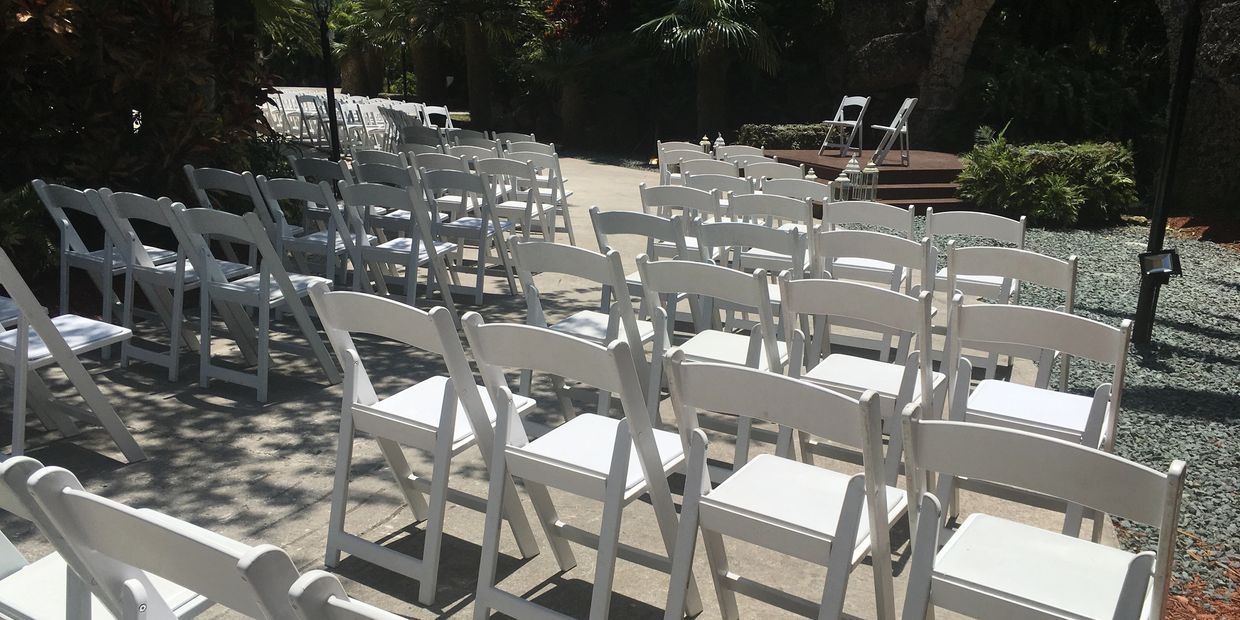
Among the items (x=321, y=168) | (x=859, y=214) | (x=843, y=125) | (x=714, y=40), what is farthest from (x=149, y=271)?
(x=714, y=40)

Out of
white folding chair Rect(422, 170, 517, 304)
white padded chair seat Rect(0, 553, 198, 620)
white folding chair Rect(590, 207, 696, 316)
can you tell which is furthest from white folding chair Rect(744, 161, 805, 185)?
white padded chair seat Rect(0, 553, 198, 620)

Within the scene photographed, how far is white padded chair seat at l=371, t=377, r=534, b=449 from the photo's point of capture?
10.5 ft

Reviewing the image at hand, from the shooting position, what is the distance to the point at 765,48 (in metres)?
17.6

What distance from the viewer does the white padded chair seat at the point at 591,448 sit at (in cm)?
285

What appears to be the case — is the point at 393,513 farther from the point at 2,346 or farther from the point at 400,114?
the point at 400,114

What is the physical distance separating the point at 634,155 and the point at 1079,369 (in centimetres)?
1388

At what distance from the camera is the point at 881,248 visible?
4.80m

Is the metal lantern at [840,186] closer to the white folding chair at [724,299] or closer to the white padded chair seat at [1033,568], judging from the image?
the white folding chair at [724,299]

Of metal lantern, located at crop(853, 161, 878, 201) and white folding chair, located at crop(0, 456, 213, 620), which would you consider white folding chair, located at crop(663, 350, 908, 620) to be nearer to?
white folding chair, located at crop(0, 456, 213, 620)

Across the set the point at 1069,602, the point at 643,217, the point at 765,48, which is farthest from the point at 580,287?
the point at 765,48

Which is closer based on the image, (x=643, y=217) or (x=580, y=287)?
(x=643, y=217)

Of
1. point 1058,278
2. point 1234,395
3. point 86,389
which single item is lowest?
point 1234,395

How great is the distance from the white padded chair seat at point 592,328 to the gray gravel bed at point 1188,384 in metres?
2.13

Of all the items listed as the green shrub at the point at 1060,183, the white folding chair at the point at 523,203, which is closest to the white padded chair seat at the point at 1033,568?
the white folding chair at the point at 523,203
